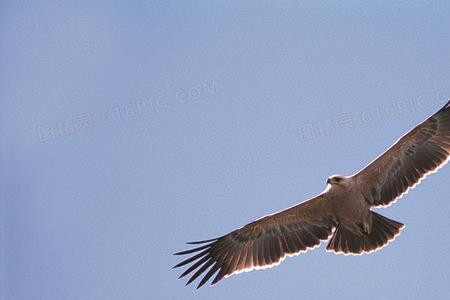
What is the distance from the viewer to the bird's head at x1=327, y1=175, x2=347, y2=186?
920 centimetres

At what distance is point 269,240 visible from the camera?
32.6 feet

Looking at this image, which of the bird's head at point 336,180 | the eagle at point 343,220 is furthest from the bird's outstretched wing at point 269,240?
the bird's head at point 336,180

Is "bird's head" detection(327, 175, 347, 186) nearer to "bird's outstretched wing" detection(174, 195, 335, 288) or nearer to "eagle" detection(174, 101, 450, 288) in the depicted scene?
"eagle" detection(174, 101, 450, 288)

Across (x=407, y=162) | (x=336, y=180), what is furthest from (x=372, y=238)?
(x=407, y=162)

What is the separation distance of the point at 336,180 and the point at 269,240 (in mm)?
1503

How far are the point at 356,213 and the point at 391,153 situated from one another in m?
1.04

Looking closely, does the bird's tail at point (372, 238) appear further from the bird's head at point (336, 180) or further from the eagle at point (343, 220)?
the bird's head at point (336, 180)

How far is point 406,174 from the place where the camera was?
31.7ft

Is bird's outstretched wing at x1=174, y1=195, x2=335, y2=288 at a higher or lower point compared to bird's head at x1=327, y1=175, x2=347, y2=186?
lower

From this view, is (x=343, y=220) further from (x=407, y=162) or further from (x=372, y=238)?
(x=407, y=162)

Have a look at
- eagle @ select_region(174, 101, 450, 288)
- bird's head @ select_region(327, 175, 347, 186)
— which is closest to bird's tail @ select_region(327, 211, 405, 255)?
eagle @ select_region(174, 101, 450, 288)

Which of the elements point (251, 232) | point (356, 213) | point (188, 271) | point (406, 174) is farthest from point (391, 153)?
point (188, 271)

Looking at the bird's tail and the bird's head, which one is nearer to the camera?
the bird's head

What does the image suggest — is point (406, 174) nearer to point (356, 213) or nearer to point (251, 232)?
point (356, 213)
